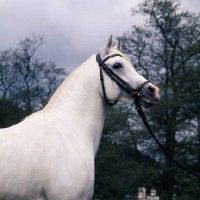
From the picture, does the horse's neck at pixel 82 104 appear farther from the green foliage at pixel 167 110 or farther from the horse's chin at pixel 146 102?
the green foliage at pixel 167 110

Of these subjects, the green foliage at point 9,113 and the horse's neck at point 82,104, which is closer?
the horse's neck at point 82,104

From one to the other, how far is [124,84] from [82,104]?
52 cm

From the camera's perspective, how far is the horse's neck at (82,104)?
15.3 ft

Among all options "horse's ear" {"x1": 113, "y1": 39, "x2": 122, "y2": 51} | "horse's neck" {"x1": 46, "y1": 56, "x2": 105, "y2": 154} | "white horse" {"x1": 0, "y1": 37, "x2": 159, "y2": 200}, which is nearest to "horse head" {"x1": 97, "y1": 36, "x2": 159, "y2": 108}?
"white horse" {"x1": 0, "y1": 37, "x2": 159, "y2": 200}

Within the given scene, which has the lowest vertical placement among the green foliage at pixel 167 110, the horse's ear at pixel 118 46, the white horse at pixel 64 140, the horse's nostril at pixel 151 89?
the white horse at pixel 64 140

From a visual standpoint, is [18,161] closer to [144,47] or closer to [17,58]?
[144,47]

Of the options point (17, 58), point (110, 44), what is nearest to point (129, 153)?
point (17, 58)

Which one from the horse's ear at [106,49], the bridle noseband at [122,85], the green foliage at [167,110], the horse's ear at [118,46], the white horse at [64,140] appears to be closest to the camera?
the white horse at [64,140]

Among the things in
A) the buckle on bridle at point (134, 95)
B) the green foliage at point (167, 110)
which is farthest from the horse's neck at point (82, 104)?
the green foliage at point (167, 110)

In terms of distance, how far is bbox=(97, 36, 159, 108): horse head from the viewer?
4.86 metres

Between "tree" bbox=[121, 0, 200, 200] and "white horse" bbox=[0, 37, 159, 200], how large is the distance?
64.3 ft

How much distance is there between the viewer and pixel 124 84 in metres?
4.86

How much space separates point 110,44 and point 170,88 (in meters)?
21.0

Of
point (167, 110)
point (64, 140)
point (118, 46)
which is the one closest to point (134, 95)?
point (118, 46)
